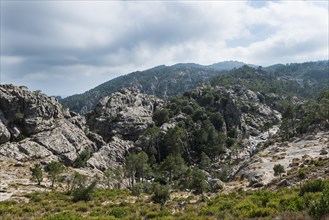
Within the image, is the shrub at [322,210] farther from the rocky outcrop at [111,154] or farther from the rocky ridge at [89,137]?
the rocky outcrop at [111,154]

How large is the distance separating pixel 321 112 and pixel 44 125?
11363cm

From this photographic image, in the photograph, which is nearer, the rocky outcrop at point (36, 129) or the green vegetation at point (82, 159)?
the rocky outcrop at point (36, 129)

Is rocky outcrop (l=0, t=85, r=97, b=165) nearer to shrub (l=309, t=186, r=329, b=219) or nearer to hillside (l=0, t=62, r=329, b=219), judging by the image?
hillside (l=0, t=62, r=329, b=219)

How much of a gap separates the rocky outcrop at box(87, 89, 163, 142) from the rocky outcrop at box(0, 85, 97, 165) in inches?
682

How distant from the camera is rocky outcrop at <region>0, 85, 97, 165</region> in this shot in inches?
4092

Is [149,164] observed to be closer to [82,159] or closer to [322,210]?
[82,159]

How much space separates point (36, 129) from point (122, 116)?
157 ft

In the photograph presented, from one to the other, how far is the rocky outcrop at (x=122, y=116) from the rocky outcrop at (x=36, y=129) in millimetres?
17329

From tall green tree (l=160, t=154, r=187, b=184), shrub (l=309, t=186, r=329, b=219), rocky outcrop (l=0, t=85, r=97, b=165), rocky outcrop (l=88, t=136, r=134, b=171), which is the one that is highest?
rocky outcrop (l=0, t=85, r=97, b=165)

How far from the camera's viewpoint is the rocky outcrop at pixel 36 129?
104 m

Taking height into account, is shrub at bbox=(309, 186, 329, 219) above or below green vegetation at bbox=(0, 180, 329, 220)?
above

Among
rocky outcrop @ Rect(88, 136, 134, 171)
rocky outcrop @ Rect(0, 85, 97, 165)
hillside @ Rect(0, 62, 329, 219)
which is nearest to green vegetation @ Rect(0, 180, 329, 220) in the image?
hillside @ Rect(0, 62, 329, 219)

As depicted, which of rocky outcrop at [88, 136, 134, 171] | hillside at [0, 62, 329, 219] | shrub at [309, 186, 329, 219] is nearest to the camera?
shrub at [309, 186, 329, 219]

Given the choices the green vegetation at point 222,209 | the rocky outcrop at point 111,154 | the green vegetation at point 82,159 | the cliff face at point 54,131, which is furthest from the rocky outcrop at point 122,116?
the green vegetation at point 222,209
